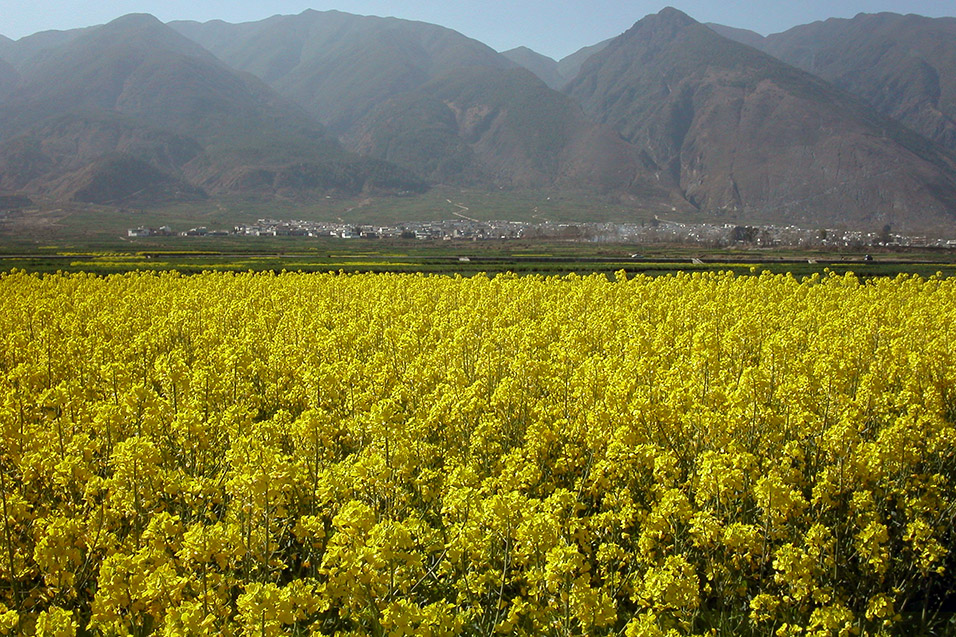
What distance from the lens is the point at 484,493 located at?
25.8 ft

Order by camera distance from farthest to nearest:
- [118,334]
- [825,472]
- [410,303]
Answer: [410,303], [118,334], [825,472]

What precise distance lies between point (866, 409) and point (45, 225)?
597 feet

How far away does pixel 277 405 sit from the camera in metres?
12.3

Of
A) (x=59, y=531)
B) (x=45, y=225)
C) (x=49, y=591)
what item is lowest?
(x=49, y=591)

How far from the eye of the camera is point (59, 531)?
6004 mm

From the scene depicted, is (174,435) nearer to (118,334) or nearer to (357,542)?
(357,542)

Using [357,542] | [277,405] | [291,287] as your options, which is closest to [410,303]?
[291,287]

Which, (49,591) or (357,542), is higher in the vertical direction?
(357,542)

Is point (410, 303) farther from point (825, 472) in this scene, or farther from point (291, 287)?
point (825, 472)

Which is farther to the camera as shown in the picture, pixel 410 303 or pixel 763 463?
pixel 410 303

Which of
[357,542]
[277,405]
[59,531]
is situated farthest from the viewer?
[277,405]

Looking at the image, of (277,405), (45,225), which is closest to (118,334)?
(277,405)

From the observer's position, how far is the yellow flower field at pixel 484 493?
5.57 metres

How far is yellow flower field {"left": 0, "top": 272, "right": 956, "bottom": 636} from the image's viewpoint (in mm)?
5566
